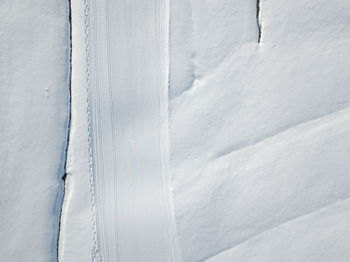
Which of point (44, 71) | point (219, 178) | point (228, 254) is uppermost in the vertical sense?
point (44, 71)

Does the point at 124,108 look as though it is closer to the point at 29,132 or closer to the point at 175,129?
the point at 175,129

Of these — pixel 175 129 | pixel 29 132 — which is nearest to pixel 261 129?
pixel 175 129

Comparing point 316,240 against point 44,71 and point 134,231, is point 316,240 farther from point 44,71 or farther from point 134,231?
point 44,71

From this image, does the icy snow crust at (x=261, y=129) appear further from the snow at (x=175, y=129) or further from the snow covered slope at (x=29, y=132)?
the snow covered slope at (x=29, y=132)

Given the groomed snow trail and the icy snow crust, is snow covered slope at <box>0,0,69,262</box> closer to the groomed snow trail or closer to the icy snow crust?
the groomed snow trail

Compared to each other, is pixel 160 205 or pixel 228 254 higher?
pixel 160 205

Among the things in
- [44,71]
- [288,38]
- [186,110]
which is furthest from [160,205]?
[288,38]
